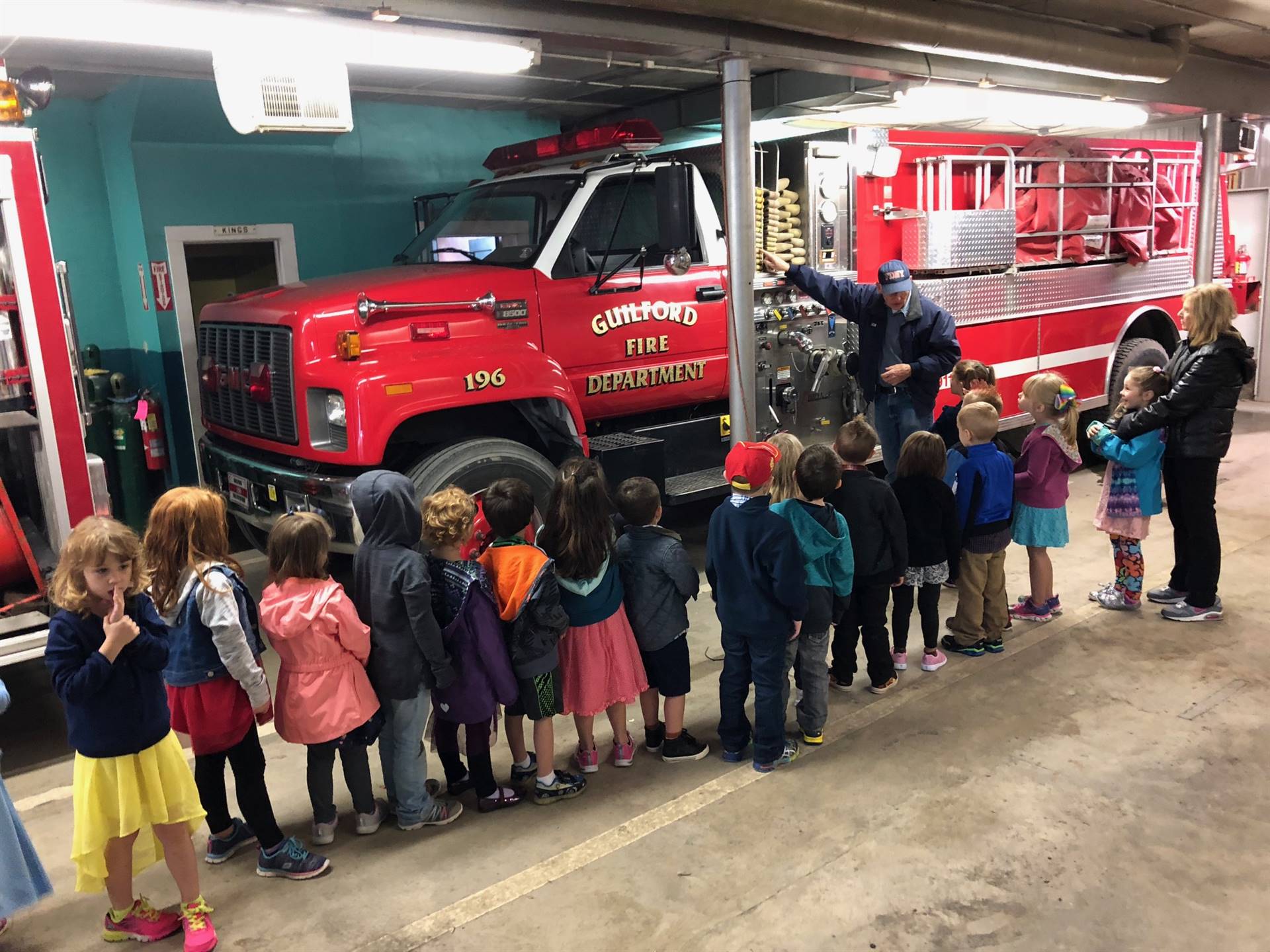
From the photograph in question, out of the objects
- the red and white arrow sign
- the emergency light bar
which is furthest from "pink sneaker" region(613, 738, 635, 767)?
the red and white arrow sign

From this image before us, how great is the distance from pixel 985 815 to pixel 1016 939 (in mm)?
681

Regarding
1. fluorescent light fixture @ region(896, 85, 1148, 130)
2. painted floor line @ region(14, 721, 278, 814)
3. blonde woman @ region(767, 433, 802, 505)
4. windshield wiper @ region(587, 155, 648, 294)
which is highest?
fluorescent light fixture @ region(896, 85, 1148, 130)

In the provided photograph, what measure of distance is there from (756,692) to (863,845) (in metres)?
0.66

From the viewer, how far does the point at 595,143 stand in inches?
233

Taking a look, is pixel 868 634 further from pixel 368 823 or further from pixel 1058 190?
pixel 1058 190

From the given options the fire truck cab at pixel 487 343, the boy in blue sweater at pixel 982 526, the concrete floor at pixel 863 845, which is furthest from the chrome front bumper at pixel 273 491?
the boy in blue sweater at pixel 982 526

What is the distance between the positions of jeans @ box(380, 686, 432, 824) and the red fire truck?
1.55 m

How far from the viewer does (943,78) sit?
6586mm

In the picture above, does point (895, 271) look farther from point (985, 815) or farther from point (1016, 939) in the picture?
point (1016, 939)

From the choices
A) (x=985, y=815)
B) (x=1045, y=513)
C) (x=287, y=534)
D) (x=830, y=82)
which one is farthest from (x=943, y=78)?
(x=287, y=534)

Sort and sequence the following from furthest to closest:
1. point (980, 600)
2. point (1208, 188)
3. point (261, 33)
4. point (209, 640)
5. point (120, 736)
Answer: point (1208, 188) < point (980, 600) < point (261, 33) < point (209, 640) < point (120, 736)

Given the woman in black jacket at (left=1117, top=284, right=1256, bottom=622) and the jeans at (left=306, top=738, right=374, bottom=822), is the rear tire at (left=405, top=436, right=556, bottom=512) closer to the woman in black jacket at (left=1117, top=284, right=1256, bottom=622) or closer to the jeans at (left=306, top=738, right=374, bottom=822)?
the jeans at (left=306, top=738, right=374, bottom=822)

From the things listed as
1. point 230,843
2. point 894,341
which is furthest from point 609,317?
point 230,843

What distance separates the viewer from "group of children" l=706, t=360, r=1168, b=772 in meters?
3.71
